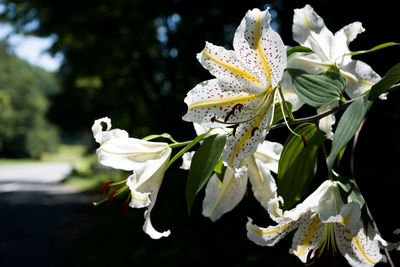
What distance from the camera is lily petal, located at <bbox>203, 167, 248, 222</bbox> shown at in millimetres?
613

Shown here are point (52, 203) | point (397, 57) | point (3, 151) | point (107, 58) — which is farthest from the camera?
point (3, 151)

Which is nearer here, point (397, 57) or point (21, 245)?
point (397, 57)

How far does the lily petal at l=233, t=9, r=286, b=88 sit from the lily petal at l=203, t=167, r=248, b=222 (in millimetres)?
145

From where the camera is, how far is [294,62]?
662mm

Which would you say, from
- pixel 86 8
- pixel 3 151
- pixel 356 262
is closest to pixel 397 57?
pixel 356 262

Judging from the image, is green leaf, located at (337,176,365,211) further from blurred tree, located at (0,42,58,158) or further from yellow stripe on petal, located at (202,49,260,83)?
blurred tree, located at (0,42,58,158)

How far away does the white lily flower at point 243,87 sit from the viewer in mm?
499

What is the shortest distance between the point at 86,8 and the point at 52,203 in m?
5.45

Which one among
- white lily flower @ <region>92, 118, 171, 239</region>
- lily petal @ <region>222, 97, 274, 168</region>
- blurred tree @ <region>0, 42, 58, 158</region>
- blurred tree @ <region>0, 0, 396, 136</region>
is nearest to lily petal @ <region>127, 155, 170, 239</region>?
white lily flower @ <region>92, 118, 171, 239</region>

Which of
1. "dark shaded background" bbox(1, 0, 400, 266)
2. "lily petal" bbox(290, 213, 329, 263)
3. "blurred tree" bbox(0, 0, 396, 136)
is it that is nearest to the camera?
"lily petal" bbox(290, 213, 329, 263)

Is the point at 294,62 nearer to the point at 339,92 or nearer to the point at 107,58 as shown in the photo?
the point at 339,92

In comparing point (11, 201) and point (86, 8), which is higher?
point (86, 8)

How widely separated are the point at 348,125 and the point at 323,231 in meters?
0.17

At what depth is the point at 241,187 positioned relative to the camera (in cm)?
62
